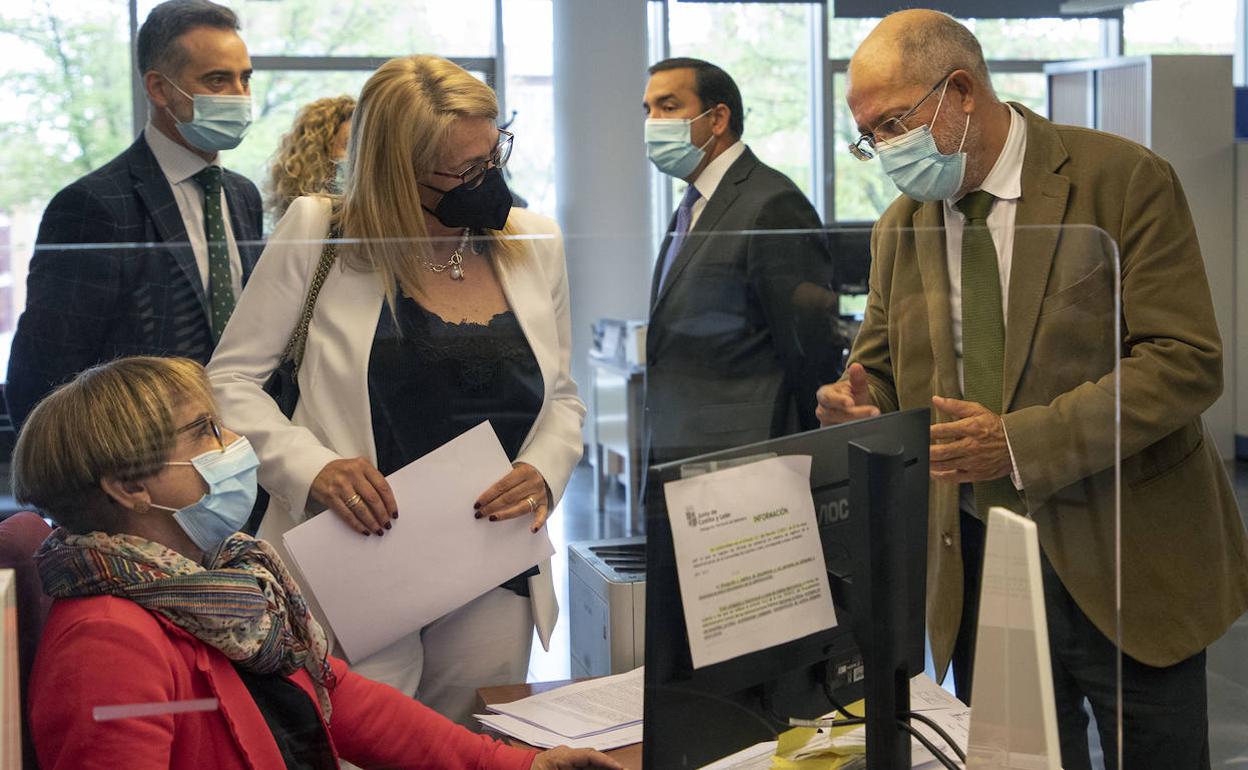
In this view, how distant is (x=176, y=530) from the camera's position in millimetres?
1266

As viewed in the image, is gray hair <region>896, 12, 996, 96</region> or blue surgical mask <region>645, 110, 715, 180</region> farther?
blue surgical mask <region>645, 110, 715, 180</region>

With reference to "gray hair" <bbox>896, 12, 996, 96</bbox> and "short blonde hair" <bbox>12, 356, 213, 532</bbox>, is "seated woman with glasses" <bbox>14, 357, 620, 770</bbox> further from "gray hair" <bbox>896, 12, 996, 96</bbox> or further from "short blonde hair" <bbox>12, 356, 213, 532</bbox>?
"gray hair" <bbox>896, 12, 996, 96</bbox>

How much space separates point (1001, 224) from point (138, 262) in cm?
110

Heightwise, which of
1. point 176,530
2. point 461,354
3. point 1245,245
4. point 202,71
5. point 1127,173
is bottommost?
point 1245,245

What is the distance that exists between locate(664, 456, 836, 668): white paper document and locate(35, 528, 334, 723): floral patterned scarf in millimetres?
419

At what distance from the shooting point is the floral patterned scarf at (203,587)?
1.17 meters

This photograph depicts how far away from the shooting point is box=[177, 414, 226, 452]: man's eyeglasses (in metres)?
1.24

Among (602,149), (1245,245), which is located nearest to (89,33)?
(602,149)

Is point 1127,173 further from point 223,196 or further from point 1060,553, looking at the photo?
point 223,196

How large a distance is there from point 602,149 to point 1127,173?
5503mm

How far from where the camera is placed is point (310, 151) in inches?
118

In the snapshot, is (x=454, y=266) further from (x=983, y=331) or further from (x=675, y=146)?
(x=675, y=146)

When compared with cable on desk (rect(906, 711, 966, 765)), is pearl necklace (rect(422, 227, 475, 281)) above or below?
above

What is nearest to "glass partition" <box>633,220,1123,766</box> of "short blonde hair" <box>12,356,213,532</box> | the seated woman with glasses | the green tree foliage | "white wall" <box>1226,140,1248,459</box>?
the seated woman with glasses
